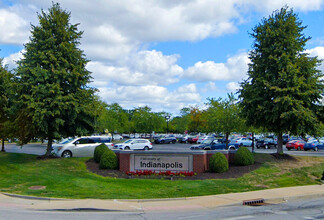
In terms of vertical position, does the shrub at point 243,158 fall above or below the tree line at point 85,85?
below

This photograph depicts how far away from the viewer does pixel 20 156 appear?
870 inches

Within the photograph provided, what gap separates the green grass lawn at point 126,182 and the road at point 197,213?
182 cm

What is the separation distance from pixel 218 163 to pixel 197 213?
23.2ft

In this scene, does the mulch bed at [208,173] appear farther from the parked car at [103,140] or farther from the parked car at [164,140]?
the parked car at [164,140]

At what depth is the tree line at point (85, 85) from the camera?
59.8ft

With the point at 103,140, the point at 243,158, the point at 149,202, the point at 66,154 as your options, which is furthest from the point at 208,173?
the point at 103,140

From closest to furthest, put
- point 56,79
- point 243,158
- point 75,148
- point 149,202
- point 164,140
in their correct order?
point 149,202 → point 243,158 → point 56,79 → point 75,148 → point 164,140

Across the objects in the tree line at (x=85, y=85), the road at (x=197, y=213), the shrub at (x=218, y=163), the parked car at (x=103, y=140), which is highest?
the tree line at (x=85, y=85)

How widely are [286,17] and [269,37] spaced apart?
1.68 metres

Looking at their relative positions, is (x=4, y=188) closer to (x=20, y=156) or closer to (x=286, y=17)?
(x=20, y=156)

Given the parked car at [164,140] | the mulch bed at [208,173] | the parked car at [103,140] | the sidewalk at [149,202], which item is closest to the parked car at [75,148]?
the parked car at [103,140]

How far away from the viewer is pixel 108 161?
17219mm

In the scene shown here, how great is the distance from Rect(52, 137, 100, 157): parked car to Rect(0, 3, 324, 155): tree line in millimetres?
2107

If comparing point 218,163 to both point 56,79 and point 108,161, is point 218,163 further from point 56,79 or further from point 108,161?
point 56,79
